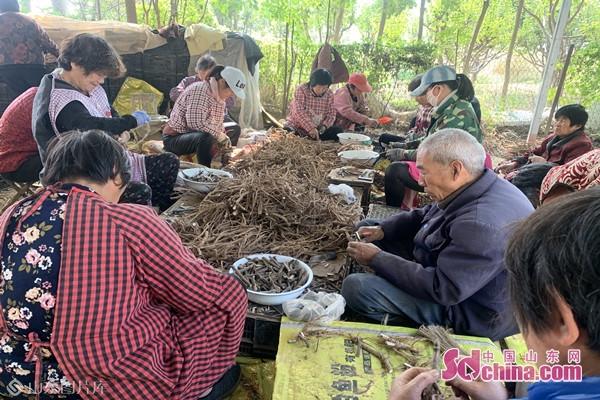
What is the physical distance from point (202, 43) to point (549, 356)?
7216mm

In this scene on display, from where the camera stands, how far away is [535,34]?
1266cm

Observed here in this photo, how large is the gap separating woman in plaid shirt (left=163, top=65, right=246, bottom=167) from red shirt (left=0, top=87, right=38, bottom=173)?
1.66m

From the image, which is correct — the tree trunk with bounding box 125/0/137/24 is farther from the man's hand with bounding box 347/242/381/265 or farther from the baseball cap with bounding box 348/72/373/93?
the man's hand with bounding box 347/242/381/265

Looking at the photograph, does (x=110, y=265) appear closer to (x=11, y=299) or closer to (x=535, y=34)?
(x=11, y=299)

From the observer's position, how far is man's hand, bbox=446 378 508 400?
4.52 feet

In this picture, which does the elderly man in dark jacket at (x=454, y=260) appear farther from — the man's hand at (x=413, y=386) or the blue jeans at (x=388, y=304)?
the man's hand at (x=413, y=386)

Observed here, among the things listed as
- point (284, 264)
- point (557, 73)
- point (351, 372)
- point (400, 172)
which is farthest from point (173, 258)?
point (557, 73)

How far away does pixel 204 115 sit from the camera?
476 cm

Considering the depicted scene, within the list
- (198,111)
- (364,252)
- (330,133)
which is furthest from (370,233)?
(330,133)

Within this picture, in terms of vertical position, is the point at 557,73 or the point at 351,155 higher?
the point at 557,73

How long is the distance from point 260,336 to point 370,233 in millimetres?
1101

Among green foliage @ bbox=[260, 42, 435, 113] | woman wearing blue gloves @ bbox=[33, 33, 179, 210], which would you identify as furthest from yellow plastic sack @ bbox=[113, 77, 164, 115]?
woman wearing blue gloves @ bbox=[33, 33, 179, 210]

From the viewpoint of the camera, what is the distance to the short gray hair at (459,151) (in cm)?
211

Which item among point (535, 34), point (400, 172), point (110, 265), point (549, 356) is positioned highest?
point (535, 34)
